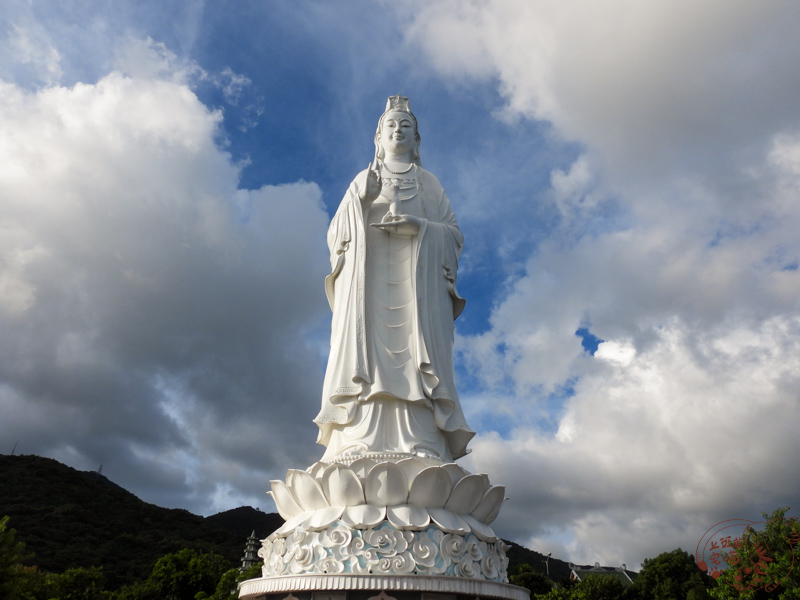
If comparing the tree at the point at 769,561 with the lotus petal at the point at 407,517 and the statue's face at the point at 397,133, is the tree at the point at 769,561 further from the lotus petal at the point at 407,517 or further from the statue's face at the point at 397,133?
the statue's face at the point at 397,133

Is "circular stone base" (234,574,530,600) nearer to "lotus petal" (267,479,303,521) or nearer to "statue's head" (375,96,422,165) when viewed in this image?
"lotus petal" (267,479,303,521)

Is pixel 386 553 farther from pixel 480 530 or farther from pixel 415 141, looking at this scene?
pixel 415 141

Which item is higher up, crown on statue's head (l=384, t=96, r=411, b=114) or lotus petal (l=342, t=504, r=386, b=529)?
crown on statue's head (l=384, t=96, r=411, b=114)

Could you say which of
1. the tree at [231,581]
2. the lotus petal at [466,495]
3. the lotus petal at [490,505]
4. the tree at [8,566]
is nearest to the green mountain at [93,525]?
the tree at [231,581]

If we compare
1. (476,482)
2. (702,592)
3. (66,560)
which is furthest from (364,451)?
(66,560)

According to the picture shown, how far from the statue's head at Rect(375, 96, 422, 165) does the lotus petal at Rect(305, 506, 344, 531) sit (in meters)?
5.52

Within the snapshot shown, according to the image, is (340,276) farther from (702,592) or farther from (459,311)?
(702,592)

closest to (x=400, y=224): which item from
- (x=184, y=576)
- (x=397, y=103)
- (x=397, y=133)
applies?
(x=397, y=133)

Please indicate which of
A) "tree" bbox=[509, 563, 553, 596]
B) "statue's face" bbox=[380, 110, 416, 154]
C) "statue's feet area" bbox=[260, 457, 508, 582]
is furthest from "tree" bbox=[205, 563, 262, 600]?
"tree" bbox=[509, 563, 553, 596]

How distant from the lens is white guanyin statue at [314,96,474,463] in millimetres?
6883

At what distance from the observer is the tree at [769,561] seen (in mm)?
12572

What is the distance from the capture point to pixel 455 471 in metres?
5.90

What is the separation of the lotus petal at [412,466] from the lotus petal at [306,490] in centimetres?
84

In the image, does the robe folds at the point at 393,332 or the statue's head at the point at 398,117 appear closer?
the robe folds at the point at 393,332
